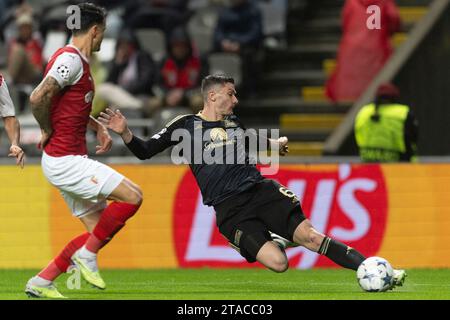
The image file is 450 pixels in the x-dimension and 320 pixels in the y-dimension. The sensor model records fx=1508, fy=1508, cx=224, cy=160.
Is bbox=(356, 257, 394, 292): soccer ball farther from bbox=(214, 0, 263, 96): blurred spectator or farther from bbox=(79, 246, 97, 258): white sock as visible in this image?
bbox=(214, 0, 263, 96): blurred spectator

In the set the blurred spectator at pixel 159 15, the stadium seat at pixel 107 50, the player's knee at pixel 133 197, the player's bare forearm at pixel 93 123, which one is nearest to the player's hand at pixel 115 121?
the player's bare forearm at pixel 93 123

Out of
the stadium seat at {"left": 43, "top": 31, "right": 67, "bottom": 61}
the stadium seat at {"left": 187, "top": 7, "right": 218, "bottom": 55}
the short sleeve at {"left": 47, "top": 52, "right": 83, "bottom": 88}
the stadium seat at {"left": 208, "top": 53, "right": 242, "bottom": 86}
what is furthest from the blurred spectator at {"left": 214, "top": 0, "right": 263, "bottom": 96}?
the short sleeve at {"left": 47, "top": 52, "right": 83, "bottom": 88}

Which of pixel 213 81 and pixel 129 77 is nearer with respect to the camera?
pixel 213 81

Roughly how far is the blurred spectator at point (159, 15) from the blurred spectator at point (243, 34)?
3.12ft

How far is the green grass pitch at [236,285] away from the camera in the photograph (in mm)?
11484

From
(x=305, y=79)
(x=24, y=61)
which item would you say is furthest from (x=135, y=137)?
(x=305, y=79)

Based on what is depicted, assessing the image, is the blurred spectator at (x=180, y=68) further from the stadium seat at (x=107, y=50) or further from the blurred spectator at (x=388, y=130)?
the blurred spectator at (x=388, y=130)

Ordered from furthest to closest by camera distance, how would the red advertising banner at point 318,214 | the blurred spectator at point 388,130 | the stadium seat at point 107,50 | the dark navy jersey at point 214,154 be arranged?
the stadium seat at point 107,50 → the blurred spectator at point 388,130 → the red advertising banner at point 318,214 → the dark navy jersey at point 214,154

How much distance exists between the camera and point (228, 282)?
1341cm

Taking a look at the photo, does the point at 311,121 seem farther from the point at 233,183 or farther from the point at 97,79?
the point at 233,183

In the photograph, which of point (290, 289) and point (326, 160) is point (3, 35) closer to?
point (326, 160)

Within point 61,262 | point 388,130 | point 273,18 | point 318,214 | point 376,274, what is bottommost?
point 318,214

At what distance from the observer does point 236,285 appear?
12977mm

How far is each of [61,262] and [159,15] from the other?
10014 mm
